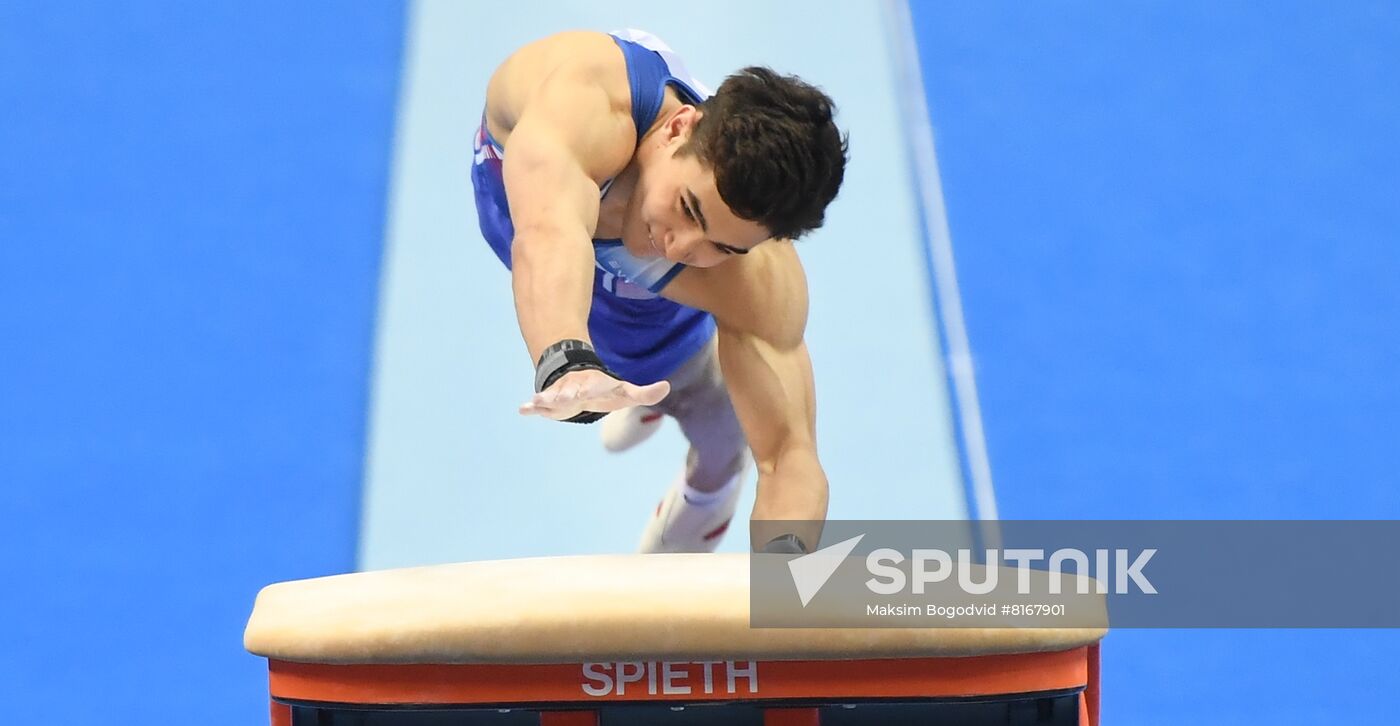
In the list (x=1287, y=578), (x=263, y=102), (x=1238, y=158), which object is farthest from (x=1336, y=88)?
Answer: (x=263, y=102)

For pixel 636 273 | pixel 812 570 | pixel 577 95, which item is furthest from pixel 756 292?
pixel 812 570

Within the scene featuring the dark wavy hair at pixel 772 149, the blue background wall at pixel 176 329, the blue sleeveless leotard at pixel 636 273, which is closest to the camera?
the dark wavy hair at pixel 772 149

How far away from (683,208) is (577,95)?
0.62 feet

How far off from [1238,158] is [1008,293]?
2.48 ft

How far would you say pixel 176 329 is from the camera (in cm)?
312

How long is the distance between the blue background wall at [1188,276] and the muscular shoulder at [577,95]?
1.19 meters

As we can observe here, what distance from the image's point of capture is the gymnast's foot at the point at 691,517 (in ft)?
8.44

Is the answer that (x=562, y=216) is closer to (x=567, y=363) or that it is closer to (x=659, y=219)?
(x=659, y=219)

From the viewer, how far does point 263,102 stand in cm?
358

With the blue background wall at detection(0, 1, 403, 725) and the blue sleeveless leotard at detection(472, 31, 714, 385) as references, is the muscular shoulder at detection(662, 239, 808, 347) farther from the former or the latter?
the blue background wall at detection(0, 1, 403, 725)

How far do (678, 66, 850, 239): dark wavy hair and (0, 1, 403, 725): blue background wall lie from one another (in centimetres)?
116

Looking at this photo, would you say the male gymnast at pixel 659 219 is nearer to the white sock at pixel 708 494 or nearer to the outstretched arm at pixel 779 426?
the outstretched arm at pixel 779 426

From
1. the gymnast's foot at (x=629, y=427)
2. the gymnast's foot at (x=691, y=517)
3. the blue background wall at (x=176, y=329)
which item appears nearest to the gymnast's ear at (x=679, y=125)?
the gymnast's foot at (x=691, y=517)

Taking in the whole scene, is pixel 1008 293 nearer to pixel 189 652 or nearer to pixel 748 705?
pixel 189 652
